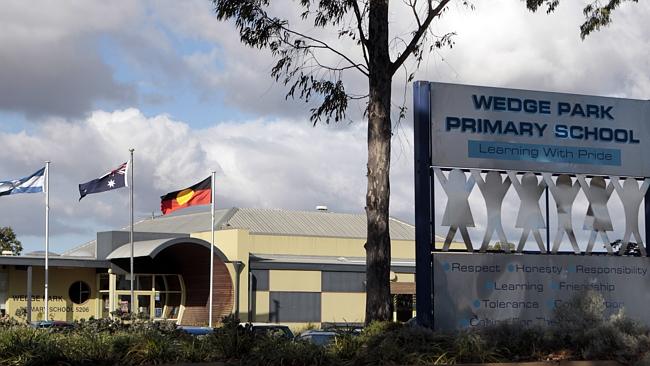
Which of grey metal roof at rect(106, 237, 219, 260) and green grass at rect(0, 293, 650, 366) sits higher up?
grey metal roof at rect(106, 237, 219, 260)

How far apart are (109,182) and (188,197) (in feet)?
13.5

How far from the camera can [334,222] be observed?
6281 cm

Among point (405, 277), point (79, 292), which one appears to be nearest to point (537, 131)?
point (79, 292)

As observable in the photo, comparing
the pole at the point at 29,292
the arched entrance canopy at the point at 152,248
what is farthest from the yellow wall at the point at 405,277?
the pole at the point at 29,292

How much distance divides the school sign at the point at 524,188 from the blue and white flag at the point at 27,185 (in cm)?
2887

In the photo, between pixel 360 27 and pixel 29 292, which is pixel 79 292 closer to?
pixel 29 292

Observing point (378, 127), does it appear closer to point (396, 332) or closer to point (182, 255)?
point (396, 332)

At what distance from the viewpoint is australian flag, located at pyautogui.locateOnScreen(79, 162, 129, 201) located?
1636 inches

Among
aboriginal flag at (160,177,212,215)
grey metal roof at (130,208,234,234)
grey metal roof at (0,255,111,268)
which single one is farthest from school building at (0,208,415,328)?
grey metal roof at (130,208,234,234)

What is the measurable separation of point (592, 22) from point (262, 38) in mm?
7930

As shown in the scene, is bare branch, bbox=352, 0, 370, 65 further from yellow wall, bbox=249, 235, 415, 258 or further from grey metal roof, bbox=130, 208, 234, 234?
grey metal roof, bbox=130, 208, 234, 234

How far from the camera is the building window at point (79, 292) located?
50219 millimetres

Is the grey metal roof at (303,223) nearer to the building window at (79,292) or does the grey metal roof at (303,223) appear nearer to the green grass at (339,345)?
the building window at (79,292)

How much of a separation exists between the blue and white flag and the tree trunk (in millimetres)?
28295
